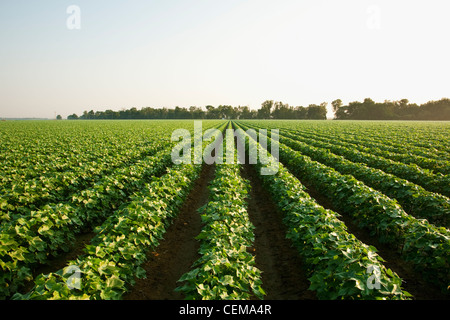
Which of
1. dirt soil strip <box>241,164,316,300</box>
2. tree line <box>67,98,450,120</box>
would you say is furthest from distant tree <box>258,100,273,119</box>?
dirt soil strip <box>241,164,316,300</box>

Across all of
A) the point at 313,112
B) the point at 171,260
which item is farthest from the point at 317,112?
the point at 171,260

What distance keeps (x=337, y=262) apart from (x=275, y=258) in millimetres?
2248

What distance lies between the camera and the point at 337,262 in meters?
4.17

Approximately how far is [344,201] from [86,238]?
8.51 metres

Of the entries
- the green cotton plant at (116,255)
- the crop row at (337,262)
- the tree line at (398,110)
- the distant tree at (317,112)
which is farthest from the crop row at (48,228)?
the distant tree at (317,112)

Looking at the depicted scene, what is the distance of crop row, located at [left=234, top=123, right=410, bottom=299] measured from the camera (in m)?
3.48

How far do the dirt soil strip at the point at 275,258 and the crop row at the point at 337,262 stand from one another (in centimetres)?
44

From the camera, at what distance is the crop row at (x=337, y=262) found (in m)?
3.48

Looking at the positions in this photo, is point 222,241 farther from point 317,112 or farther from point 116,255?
point 317,112

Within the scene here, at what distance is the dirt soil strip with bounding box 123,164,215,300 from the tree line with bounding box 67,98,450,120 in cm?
13247

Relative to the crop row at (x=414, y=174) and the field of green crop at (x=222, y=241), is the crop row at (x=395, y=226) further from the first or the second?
the crop row at (x=414, y=174)

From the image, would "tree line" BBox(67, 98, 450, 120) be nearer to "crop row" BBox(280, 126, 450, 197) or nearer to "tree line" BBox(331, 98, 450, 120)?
"tree line" BBox(331, 98, 450, 120)
